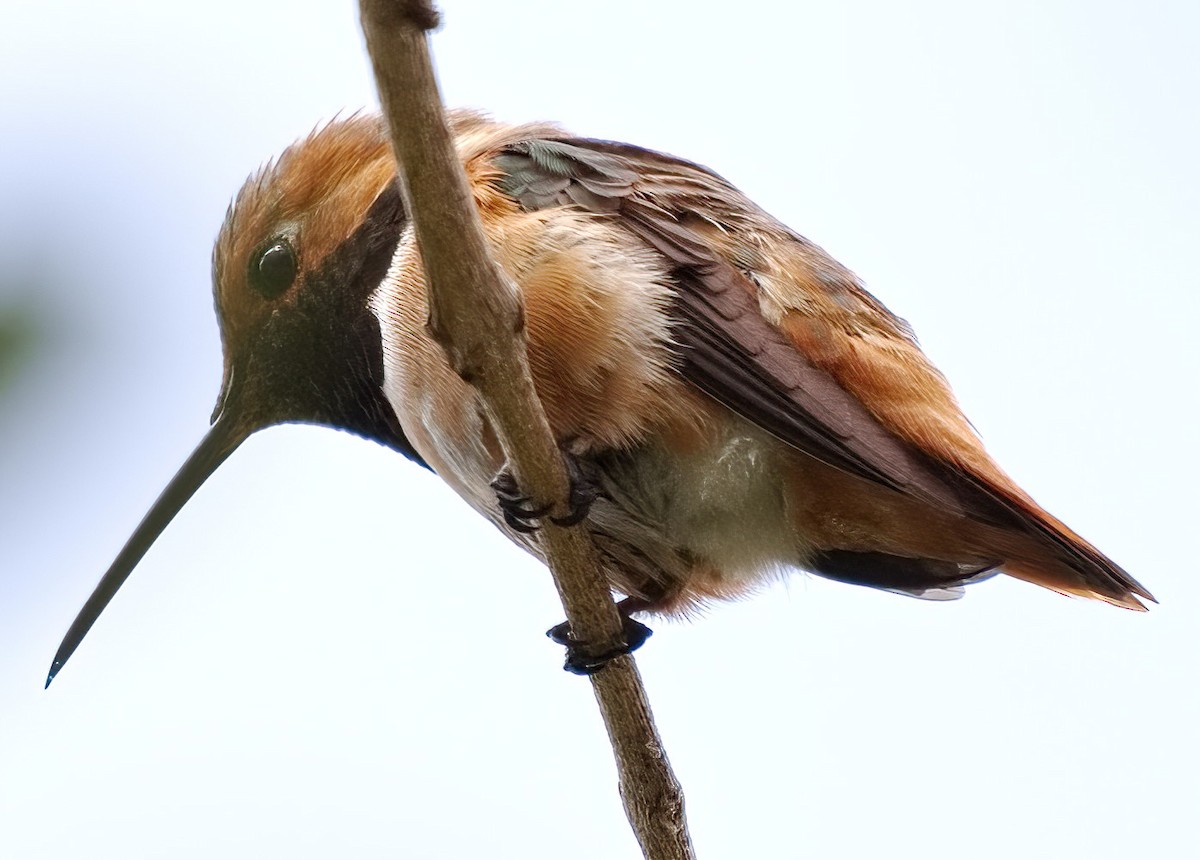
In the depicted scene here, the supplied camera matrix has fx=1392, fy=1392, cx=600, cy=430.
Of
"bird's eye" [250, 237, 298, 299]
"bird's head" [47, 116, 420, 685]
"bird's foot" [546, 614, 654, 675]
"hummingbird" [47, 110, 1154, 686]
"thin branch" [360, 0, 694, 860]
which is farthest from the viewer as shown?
"bird's eye" [250, 237, 298, 299]

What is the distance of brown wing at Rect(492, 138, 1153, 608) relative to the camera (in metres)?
3.78

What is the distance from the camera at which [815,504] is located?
4098mm

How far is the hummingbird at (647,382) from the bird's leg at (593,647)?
18 mm

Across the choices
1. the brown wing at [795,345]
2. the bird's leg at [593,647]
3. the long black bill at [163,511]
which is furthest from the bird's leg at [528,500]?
the long black bill at [163,511]

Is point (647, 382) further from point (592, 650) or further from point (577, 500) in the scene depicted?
point (592, 650)

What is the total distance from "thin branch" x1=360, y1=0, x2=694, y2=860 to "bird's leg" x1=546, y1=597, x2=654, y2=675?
0.03 meters

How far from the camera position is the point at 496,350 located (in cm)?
306

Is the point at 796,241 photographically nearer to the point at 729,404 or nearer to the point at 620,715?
the point at 729,404

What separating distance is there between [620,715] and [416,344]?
46.4 inches

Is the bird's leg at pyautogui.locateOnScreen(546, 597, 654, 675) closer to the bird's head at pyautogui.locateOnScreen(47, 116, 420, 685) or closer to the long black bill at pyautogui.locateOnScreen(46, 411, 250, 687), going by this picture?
the bird's head at pyautogui.locateOnScreen(47, 116, 420, 685)

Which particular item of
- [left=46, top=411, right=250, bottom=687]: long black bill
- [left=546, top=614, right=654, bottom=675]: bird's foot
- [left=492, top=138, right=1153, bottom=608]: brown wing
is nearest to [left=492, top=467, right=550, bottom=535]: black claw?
[left=546, top=614, right=654, bottom=675]: bird's foot

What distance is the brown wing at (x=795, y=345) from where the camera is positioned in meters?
3.78

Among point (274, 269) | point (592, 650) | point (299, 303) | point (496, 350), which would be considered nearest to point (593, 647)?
point (592, 650)

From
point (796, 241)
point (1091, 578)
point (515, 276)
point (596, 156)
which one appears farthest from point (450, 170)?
point (1091, 578)
